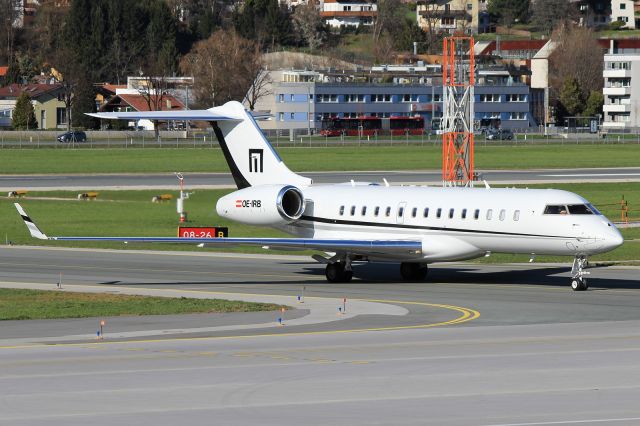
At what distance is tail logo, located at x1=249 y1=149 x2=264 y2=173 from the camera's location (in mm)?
45344

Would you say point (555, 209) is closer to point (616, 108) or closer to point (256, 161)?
point (256, 161)

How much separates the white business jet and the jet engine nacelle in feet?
0.10

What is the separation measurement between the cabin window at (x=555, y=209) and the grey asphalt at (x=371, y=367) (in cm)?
235

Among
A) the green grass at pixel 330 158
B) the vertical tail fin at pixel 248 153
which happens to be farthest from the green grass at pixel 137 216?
the green grass at pixel 330 158

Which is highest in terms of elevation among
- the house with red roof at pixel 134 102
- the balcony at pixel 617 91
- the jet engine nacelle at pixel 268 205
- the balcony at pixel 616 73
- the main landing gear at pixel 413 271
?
the balcony at pixel 616 73

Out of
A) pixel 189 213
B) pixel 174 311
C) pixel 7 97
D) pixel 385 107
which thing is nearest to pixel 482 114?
pixel 385 107

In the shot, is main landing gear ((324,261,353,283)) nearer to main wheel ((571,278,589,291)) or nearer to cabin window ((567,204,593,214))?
main wheel ((571,278,589,291))

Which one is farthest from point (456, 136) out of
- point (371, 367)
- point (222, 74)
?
point (222, 74)

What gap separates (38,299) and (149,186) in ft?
154

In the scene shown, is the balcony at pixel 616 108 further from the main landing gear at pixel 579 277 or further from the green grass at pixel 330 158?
the main landing gear at pixel 579 277

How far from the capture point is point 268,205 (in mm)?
42562

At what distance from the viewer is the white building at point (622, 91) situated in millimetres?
194875

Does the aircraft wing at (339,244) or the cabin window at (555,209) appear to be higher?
the cabin window at (555,209)

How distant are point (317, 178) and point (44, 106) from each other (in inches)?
4029
